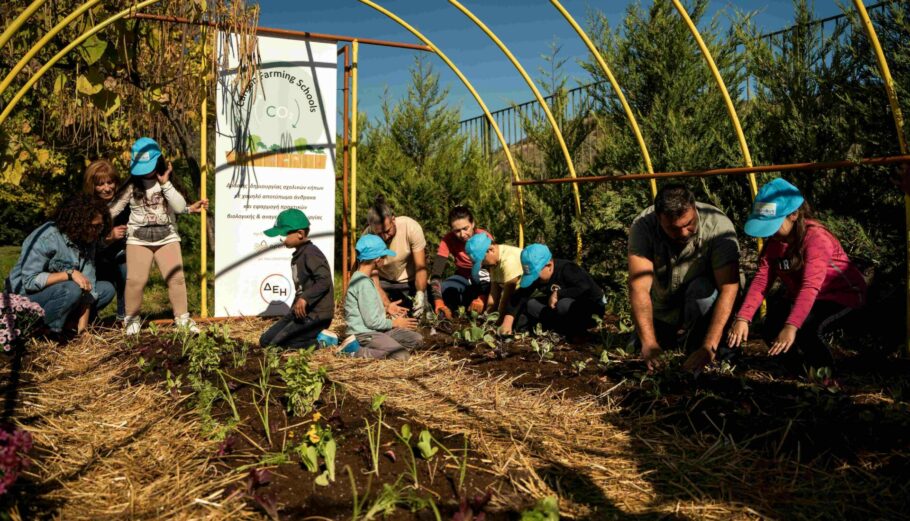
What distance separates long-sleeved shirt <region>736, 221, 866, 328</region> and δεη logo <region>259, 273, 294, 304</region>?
4.65m

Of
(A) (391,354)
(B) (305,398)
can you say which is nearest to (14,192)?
(A) (391,354)

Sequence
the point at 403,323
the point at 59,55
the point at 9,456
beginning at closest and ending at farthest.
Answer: the point at 9,456
the point at 59,55
the point at 403,323

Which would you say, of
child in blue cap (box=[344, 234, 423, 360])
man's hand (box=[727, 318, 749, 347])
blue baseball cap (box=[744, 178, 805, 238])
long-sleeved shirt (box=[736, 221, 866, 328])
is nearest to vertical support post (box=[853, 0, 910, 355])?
long-sleeved shirt (box=[736, 221, 866, 328])

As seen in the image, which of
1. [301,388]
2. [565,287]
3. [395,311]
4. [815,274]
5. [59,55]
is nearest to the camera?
[301,388]

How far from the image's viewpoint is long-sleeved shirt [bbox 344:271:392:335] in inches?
209

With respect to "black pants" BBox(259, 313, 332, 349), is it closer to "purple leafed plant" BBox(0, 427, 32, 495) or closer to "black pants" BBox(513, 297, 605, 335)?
"black pants" BBox(513, 297, 605, 335)

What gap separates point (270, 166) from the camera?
7098 mm

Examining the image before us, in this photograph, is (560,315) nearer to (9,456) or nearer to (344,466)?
(344,466)

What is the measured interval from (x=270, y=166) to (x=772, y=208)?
4.91 m

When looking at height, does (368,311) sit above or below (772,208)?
below

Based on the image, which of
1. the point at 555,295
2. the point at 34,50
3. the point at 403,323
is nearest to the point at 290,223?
the point at 403,323

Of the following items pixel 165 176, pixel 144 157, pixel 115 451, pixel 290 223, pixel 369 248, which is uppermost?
pixel 144 157

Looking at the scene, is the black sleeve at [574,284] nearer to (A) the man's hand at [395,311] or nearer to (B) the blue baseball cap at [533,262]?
(B) the blue baseball cap at [533,262]

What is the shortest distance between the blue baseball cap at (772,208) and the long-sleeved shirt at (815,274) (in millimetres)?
200
